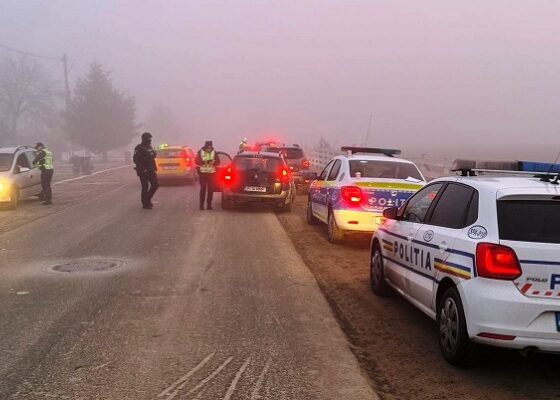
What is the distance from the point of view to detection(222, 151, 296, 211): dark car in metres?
13.5

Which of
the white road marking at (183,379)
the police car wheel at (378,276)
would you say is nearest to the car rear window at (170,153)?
the police car wheel at (378,276)

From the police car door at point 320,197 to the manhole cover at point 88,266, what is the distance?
166 inches

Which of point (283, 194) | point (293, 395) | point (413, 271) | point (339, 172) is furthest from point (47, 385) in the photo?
point (283, 194)

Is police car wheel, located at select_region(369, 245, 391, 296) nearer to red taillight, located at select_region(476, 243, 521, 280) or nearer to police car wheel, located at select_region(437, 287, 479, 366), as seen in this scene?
police car wheel, located at select_region(437, 287, 479, 366)

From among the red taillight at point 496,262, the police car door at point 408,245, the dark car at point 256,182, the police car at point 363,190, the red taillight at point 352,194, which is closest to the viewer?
the red taillight at point 496,262

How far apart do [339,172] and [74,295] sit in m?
5.41

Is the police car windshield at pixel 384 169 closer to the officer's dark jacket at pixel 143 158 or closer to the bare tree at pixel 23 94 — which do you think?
the officer's dark jacket at pixel 143 158

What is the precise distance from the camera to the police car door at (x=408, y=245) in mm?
5074

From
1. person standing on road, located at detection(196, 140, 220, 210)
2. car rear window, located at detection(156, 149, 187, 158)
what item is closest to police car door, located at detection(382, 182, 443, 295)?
person standing on road, located at detection(196, 140, 220, 210)

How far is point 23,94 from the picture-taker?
2500 inches

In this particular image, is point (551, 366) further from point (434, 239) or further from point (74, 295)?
point (74, 295)

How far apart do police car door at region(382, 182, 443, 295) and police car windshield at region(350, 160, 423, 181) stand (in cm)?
351

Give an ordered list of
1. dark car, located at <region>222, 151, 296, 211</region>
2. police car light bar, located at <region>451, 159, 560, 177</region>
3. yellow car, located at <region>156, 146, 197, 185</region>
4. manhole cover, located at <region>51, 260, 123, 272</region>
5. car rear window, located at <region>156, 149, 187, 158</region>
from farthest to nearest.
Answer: car rear window, located at <region>156, 149, 187, 158</region>
yellow car, located at <region>156, 146, 197, 185</region>
dark car, located at <region>222, 151, 296, 211</region>
manhole cover, located at <region>51, 260, 123, 272</region>
police car light bar, located at <region>451, 159, 560, 177</region>

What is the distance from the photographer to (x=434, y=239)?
4750mm
